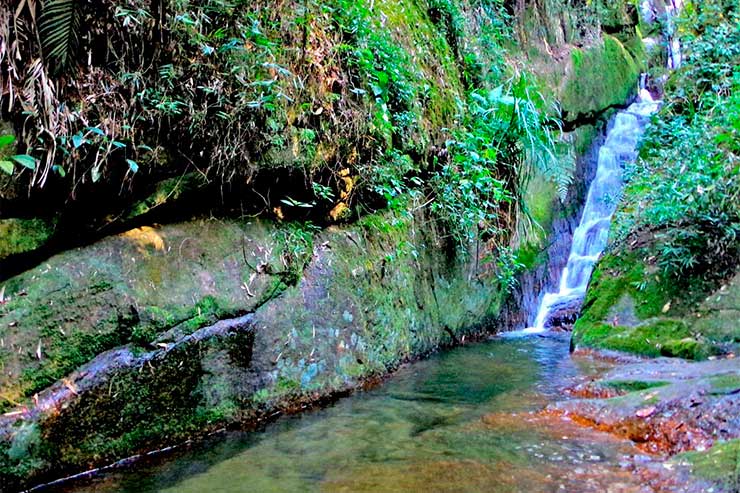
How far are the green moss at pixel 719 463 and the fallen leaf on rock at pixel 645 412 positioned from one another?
1.65 ft

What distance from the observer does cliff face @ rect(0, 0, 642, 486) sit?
296cm

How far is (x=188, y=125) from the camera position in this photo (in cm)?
354

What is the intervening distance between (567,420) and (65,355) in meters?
3.10

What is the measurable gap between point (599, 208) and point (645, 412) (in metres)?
7.62


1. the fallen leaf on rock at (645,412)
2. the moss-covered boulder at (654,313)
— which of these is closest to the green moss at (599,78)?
the moss-covered boulder at (654,313)

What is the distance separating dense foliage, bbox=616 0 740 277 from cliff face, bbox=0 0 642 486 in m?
2.55

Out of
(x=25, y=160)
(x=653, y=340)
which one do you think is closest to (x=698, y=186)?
(x=653, y=340)

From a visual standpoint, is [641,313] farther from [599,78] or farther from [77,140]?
[599,78]

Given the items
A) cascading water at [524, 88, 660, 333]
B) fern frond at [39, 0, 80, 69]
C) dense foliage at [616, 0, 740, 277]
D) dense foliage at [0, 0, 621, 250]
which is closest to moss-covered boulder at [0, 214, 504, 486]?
dense foliage at [0, 0, 621, 250]

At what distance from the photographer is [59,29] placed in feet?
9.78

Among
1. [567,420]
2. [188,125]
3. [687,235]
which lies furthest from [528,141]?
[188,125]

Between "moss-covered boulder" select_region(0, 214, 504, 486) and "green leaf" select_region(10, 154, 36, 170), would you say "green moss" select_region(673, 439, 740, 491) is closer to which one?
"moss-covered boulder" select_region(0, 214, 504, 486)

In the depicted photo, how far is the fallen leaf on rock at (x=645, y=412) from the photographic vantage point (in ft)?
10.6

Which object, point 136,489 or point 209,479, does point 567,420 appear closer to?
point 209,479
